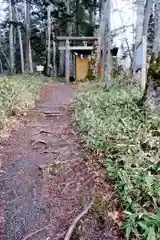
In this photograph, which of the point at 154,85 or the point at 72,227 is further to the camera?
the point at 154,85

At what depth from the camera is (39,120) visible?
833cm

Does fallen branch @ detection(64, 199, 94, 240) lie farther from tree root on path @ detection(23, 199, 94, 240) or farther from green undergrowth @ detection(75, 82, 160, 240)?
green undergrowth @ detection(75, 82, 160, 240)

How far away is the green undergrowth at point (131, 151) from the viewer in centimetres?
318

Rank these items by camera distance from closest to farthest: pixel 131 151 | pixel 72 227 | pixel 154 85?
pixel 72 227 < pixel 131 151 < pixel 154 85

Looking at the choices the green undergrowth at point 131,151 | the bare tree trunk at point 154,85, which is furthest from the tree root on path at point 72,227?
the bare tree trunk at point 154,85

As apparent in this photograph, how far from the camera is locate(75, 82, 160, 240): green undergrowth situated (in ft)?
10.4

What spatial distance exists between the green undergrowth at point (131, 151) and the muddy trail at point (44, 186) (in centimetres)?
36

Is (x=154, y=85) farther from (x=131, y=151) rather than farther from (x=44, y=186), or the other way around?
(x=44, y=186)

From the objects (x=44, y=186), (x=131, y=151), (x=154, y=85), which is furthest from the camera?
(x=154, y=85)

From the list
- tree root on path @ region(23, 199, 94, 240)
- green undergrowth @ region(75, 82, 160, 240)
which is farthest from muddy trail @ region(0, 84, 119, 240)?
green undergrowth @ region(75, 82, 160, 240)

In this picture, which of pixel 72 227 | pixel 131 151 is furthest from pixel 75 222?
pixel 131 151

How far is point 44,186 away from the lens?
4309 millimetres

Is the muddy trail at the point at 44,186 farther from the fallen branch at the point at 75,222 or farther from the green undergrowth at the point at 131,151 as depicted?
the green undergrowth at the point at 131,151

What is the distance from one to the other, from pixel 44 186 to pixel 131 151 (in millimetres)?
1584
